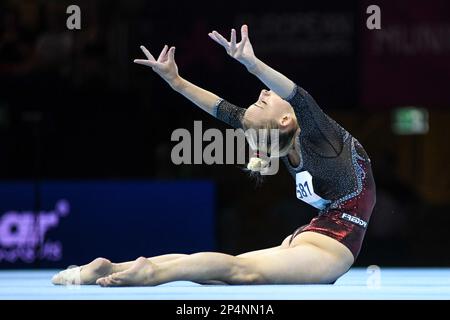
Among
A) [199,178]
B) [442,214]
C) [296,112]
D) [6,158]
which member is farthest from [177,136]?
[296,112]

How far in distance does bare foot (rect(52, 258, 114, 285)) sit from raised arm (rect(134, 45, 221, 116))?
A: 95 centimetres

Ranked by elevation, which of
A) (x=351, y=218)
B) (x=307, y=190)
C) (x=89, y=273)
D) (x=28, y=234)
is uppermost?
(x=307, y=190)

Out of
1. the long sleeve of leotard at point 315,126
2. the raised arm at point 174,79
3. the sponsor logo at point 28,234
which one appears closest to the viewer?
the long sleeve of leotard at point 315,126

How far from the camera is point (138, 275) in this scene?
4117 mm

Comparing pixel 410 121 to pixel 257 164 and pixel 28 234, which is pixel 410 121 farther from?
pixel 257 164

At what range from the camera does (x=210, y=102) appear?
16.1 ft

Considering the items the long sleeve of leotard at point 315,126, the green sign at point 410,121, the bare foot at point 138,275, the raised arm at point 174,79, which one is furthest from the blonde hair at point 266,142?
the green sign at point 410,121

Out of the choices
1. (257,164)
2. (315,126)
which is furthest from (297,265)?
(315,126)

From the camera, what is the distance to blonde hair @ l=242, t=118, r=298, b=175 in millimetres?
4523

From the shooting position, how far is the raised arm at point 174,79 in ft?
15.5

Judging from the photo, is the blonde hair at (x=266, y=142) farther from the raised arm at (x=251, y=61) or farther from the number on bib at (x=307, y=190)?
the raised arm at (x=251, y=61)

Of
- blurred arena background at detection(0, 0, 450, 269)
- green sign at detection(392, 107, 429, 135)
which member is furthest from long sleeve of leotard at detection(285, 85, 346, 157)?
green sign at detection(392, 107, 429, 135)

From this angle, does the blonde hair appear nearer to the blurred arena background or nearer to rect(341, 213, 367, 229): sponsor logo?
rect(341, 213, 367, 229): sponsor logo

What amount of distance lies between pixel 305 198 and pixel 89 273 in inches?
42.1
